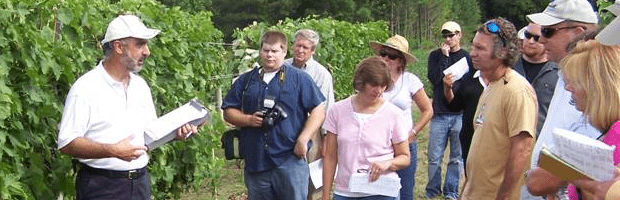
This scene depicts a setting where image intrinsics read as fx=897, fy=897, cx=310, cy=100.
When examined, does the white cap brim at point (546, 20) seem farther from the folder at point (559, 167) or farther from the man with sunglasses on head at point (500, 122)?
the folder at point (559, 167)

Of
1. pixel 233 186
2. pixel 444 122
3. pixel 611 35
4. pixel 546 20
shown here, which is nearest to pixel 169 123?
pixel 546 20

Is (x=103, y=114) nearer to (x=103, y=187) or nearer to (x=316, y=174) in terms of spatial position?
(x=103, y=187)

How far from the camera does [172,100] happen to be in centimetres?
722

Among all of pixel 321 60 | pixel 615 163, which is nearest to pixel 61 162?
pixel 615 163

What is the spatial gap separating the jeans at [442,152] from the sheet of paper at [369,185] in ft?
12.3

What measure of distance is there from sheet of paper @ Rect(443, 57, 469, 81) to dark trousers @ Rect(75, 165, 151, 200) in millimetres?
3300

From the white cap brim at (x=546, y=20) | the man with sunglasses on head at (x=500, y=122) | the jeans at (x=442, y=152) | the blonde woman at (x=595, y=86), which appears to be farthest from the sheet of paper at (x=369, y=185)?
the jeans at (x=442, y=152)

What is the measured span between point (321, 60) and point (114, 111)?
23.9 feet

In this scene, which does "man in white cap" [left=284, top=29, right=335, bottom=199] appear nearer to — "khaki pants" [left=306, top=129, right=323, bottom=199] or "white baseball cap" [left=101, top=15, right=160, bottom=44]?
"khaki pants" [left=306, top=129, right=323, bottom=199]

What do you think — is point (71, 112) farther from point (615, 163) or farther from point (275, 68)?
point (615, 163)

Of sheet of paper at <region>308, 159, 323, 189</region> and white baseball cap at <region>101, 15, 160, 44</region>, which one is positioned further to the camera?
sheet of paper at <region>308, 159, 323, 189</region>

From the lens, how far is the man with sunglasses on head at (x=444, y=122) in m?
8.82

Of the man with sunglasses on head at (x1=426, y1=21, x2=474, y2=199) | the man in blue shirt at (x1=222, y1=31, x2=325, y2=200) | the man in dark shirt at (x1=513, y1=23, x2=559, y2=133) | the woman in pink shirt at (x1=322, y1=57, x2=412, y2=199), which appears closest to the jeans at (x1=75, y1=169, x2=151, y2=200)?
the woman in pink shirt at (x1=322, y1=57, x2=412, y2=199)

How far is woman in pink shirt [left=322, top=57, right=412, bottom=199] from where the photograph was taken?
5.20 meters
